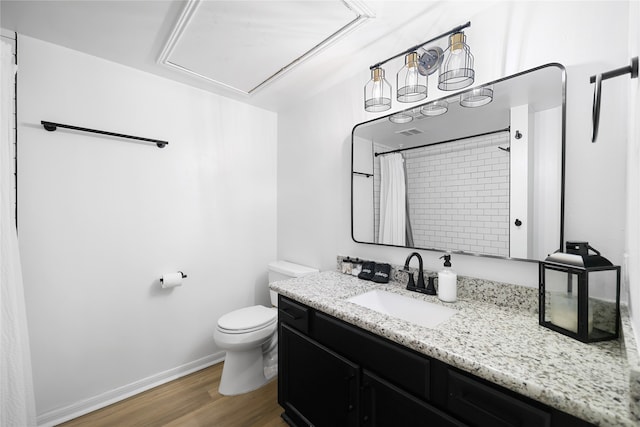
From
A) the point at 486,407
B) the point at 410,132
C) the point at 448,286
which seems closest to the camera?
the point at 486,407

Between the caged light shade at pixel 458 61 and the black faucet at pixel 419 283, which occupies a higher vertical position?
the caged light shade at pixel 458 61

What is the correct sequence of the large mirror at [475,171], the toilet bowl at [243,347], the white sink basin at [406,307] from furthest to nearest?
the toilet bowl at [243,347]
the white sink basin at [406,307]
the large mirror at [475,171]

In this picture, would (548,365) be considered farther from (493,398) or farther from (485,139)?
(485,139)

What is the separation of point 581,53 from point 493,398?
136cm

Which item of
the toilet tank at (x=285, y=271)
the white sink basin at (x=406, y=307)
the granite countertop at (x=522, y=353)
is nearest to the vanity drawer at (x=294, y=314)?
the granite countertop at (x=522, y=353)

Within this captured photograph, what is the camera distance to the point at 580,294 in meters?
0.90

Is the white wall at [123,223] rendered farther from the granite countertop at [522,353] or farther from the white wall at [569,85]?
the granite countertop at [522,353]

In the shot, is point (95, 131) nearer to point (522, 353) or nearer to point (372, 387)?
point (372, 387)

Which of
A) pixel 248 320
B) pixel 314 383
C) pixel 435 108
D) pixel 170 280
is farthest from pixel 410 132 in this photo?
pixel 170 280

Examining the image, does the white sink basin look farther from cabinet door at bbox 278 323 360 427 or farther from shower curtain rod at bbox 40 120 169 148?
shower curtain rod at bbox 40 120 169 148

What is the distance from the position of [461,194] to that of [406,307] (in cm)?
67

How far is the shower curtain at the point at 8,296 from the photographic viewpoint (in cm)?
120

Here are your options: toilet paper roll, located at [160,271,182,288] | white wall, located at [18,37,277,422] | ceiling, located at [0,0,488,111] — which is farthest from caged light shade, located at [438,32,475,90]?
toilet paper roll, located at [160,271,182,288]

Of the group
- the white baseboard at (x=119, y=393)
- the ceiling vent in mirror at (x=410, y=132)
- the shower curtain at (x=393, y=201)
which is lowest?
the white baseboard at (x=119, y=393)
